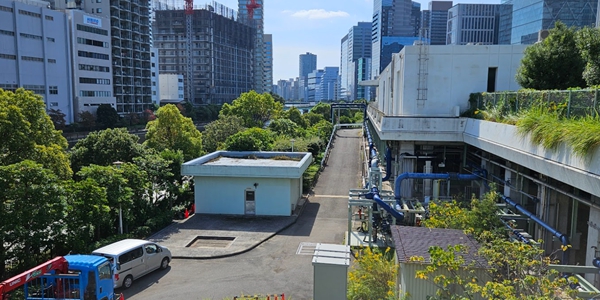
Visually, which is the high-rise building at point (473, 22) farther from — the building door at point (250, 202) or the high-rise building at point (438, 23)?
the building door at point (250, 202)

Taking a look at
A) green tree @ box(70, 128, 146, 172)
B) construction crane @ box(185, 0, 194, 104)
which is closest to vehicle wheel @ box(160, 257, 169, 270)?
green tree @ box(70, 128, 146, 172)

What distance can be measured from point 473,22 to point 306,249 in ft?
404

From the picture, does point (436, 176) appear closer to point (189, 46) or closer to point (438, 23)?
point (189, 46)

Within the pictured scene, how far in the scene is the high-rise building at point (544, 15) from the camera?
70688mm

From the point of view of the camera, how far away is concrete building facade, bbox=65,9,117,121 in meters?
60.4

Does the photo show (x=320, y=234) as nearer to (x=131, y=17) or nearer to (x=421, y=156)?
(x=421, y=156)

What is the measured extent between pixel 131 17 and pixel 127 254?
228 ft

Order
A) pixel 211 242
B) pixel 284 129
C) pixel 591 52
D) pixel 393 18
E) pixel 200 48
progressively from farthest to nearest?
pixel 393 18 → pixel 200 48 → pixel 284 129 → pixel 211 242 → pixel 591 52

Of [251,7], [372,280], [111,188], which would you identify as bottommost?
[372,280]

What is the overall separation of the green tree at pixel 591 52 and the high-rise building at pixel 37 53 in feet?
186

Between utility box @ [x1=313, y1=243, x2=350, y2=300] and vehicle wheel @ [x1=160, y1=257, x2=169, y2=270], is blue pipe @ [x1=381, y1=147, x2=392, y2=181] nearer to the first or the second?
vehicle wheel @ [x1=160, y1=257, x2=169, y2=270]

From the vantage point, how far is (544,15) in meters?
71.1

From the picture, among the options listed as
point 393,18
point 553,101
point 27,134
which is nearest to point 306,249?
point 553,101

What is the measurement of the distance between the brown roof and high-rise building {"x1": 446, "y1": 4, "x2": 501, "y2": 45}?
124 m
